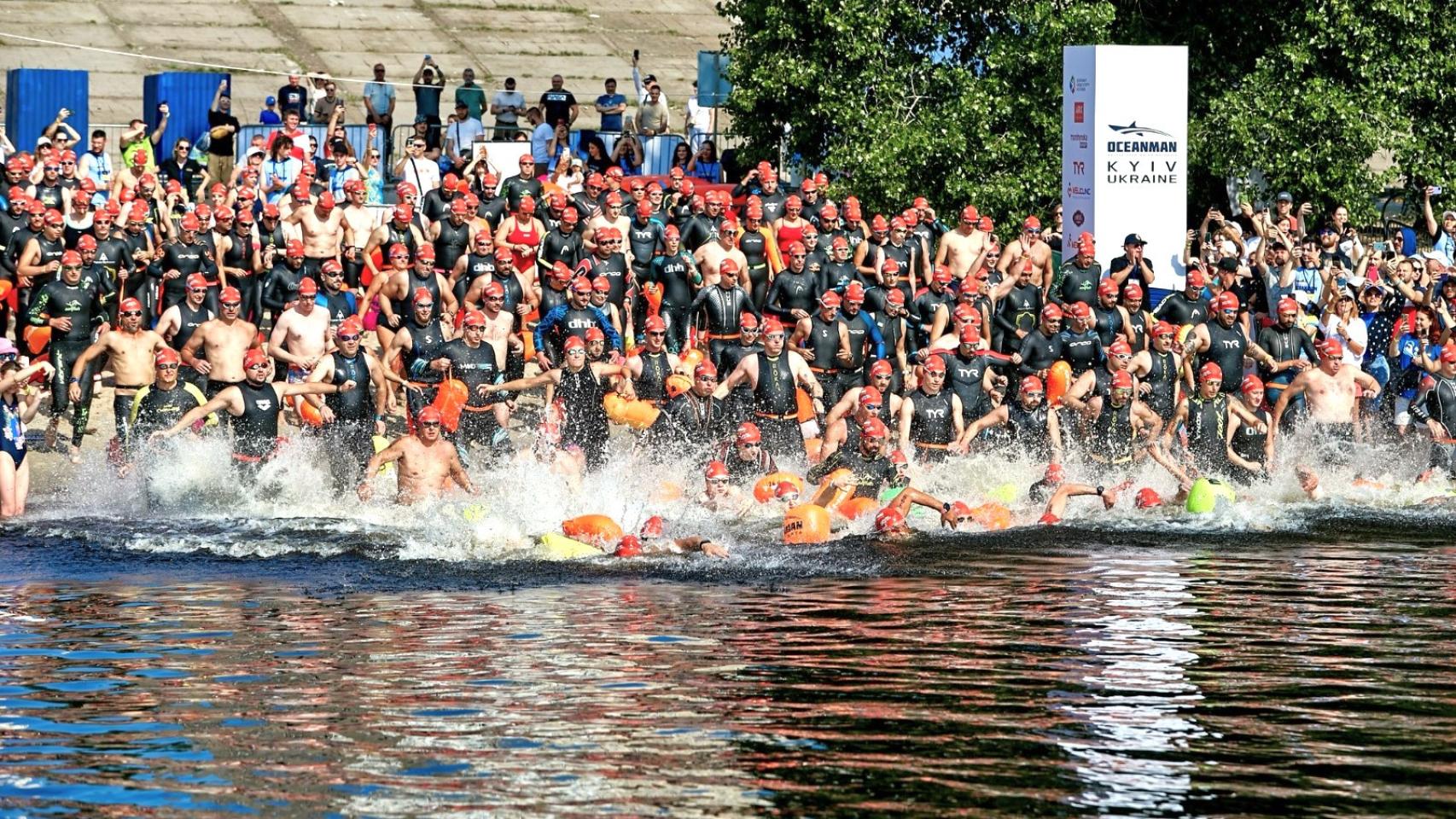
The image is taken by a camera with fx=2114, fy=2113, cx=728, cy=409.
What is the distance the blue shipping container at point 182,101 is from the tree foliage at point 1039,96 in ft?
21.6

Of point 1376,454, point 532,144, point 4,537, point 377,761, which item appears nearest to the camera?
point 377,761

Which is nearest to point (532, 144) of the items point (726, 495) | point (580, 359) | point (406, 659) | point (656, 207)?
point (656, 207)

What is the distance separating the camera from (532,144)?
26.4m

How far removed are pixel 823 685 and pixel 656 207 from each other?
36.9 feet

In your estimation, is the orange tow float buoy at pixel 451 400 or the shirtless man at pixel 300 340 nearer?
the orange tow float buoy at pixel 451 400

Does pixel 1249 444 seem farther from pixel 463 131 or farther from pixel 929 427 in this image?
pixel 463 131

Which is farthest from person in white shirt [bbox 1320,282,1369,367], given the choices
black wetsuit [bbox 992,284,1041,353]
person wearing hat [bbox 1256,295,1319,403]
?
black wetsuit [bbox 992,284,1041,353]

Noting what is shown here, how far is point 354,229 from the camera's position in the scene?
21.0m

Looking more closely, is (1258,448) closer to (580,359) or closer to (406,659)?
(580,359)

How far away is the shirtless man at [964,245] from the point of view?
21344 mm

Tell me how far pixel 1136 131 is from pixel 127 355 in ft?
34.4

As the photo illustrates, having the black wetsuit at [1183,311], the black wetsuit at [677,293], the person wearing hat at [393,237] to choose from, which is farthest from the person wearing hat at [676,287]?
the black wetsuit at [1183,311]

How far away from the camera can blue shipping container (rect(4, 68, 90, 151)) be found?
83.5 ft

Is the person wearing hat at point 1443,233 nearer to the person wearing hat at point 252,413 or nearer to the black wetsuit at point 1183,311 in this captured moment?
the black wetsuit at point 1183,311
